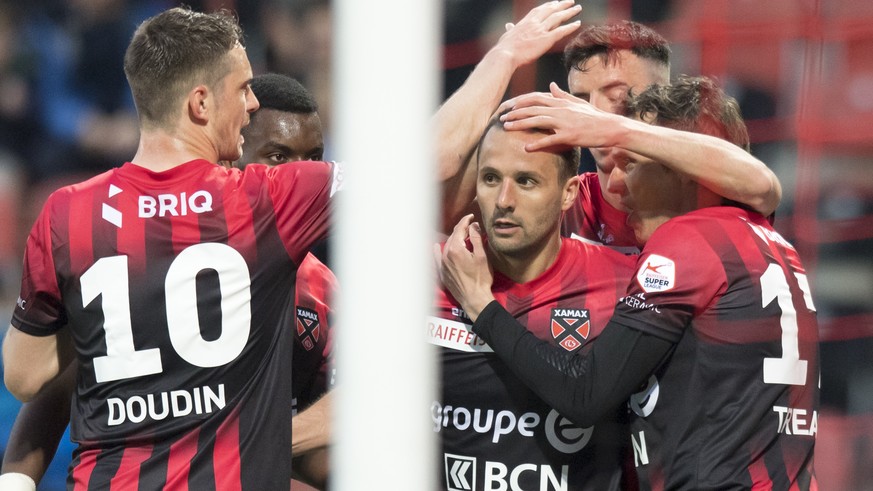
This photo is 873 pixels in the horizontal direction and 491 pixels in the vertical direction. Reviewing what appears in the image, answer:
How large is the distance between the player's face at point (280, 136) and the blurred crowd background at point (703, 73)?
0.78 meters

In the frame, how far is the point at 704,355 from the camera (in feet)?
7.49

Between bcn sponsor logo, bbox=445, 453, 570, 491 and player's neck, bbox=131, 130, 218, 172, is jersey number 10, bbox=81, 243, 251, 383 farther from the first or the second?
bcn sponsor logo, bbox=445, 453, 570, 491

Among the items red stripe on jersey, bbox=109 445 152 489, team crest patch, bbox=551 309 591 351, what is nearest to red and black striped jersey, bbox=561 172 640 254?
team crest patch, bbox=551 309 591 351

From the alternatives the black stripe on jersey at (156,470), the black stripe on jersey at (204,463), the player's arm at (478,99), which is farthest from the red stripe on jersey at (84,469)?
the player's arm at (478,99)

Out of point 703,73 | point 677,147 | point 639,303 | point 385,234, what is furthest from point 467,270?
point 703,73

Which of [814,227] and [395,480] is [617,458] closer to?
[395,480]

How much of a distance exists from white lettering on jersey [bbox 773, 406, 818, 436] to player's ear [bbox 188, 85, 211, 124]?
1.47m

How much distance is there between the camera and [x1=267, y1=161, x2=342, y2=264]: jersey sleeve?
2443 mm

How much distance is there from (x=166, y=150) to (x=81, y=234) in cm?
28

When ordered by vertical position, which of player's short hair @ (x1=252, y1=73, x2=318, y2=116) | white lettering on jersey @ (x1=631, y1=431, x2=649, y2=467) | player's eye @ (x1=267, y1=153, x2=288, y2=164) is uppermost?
player's short hair @ (x1=252, y1=73, x2=318, y2=116)

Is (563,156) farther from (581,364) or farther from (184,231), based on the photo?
(184,231)

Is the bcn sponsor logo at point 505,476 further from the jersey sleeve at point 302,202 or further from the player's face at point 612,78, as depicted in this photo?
the player's face at point 612,78

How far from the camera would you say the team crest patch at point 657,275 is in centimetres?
224

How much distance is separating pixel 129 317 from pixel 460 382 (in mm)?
795
